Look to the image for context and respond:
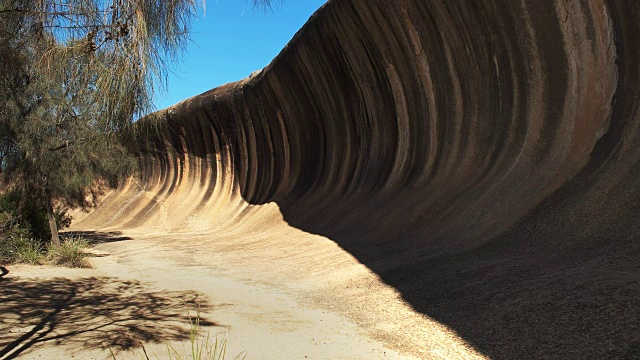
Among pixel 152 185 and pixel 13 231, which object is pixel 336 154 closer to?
pixel 13 231

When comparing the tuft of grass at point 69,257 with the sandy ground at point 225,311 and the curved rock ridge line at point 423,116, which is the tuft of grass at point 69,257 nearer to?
the sandy ground at point 225,311

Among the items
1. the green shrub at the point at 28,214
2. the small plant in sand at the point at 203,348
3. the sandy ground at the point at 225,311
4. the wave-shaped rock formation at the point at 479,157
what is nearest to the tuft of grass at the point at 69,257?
the sandy ground at the point at 225,311

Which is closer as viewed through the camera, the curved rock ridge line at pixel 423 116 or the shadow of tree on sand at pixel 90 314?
the shadow of tree on sand at pixel 90 314

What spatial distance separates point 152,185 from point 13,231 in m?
16.9

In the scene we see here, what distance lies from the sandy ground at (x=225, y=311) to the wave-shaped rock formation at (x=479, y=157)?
18.2 inches

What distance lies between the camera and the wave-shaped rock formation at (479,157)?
16.1 ft

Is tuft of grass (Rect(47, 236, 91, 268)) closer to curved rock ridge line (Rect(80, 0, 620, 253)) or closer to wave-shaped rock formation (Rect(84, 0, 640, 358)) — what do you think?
wave-shaped rock formation (Rect(84, 0, 640, 358))

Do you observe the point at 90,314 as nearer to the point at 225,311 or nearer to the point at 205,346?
the point at 225,311

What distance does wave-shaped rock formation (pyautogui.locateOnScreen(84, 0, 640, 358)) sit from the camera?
489 cm

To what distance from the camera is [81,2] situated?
4035 millimetres

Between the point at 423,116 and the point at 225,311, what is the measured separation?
797 centimetres

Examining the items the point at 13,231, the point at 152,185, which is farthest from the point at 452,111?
the point at 152,185

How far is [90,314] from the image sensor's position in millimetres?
5617

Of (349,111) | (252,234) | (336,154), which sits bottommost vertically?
(252,234)
